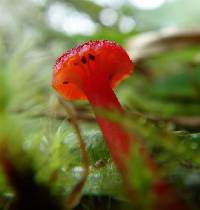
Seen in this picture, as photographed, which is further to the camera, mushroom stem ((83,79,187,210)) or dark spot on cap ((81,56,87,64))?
dark spot on cap ((81,56,87,64))

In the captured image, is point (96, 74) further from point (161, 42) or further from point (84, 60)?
point (161, 42)

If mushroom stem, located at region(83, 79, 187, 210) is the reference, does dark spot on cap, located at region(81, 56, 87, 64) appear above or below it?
above

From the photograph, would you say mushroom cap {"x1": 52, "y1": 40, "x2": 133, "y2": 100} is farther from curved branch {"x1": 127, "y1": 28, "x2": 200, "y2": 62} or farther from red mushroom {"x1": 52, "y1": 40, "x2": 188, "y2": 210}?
curved branch {"x1": 127, "y1": 28, "x2": 200, "y2": 62}

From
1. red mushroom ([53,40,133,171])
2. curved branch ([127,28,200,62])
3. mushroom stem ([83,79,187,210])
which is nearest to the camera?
mushroom stem ([83,79,187,210])

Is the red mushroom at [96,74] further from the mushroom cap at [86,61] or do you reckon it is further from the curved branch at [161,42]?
the curved branch at [161,42]

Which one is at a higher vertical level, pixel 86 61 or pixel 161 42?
pixel 86 61

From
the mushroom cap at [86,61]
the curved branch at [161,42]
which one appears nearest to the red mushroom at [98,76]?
the mushroom cap at [86,61]

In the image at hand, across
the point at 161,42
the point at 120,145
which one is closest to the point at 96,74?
the point at 120,145

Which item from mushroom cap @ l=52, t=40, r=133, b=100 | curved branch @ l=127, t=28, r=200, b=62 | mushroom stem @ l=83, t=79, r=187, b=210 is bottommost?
curved branch @ l=127, t=28, r=200, b=62

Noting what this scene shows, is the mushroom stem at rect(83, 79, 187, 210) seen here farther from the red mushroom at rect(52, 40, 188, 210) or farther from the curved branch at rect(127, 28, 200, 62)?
the curved branch at rect(127, 28, 200, 62)

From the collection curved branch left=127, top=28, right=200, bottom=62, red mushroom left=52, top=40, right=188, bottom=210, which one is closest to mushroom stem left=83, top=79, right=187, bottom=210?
red mushroom left=52, top=40, right=188, bottom=210

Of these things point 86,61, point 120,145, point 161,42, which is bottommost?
point 161,42

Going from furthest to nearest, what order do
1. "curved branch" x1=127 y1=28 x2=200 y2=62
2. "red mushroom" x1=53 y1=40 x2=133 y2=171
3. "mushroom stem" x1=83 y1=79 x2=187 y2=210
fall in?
"curved branch" x1=127 y1=28 x2=200 y2=62, "red mushroom" x1=53 y1=40 x2=133 y2=171, "mushroom stem" x1=83 y1=79 x2=187 y2=210
